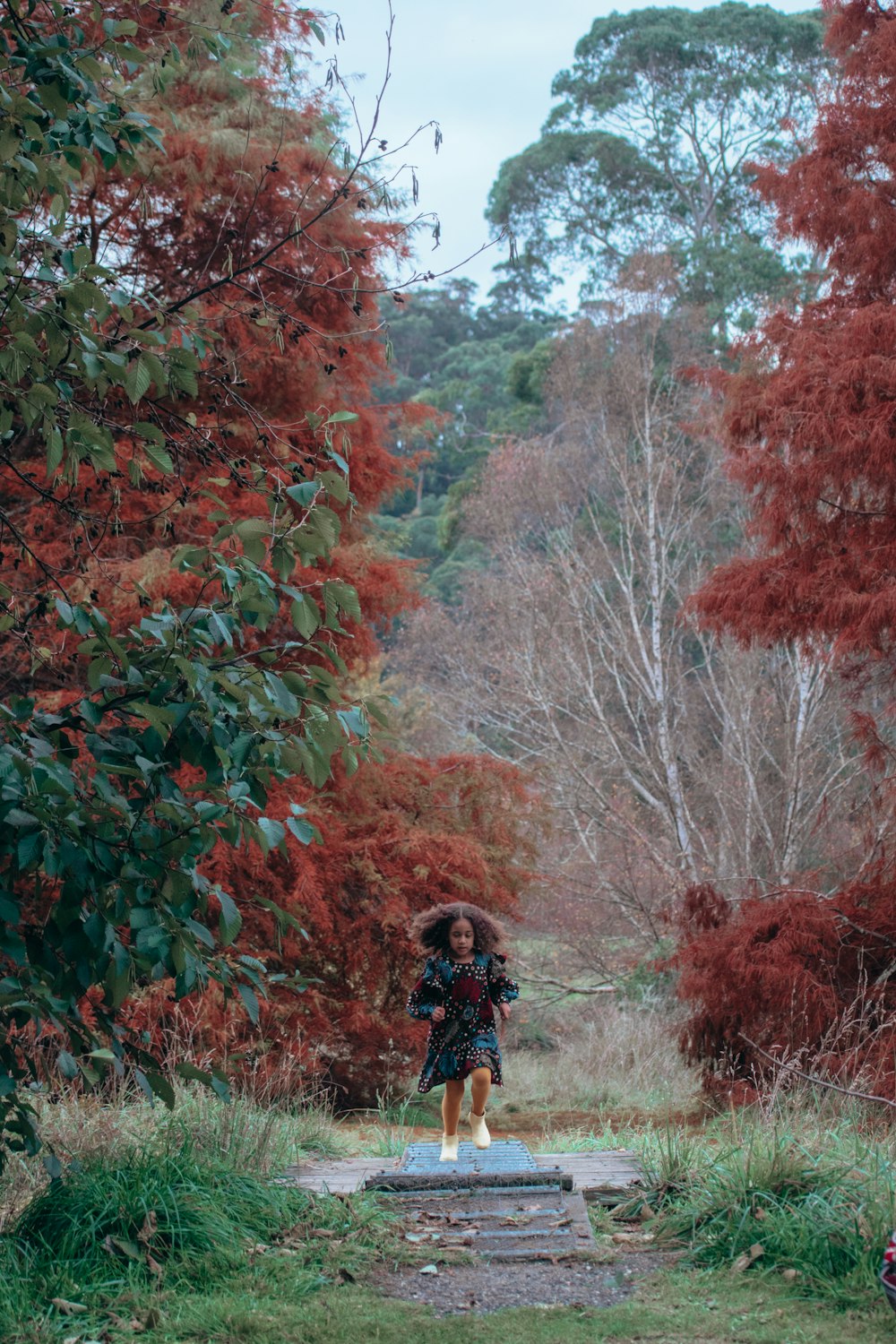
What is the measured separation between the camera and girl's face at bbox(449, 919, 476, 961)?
678 cm

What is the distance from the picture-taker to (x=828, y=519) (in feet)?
28.1

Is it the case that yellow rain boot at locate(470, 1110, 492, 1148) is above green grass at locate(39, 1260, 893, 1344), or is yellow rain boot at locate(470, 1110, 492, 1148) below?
below

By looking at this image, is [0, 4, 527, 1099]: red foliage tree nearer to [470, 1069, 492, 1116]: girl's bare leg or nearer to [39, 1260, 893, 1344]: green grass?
[470, 1069, 492, 1116]: girl's bare leg

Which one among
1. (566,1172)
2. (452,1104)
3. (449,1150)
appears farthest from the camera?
(452,1104)

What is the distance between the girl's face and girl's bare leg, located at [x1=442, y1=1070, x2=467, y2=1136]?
26.2 inches

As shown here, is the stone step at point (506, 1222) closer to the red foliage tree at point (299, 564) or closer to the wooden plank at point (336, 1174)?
the wooden plank at point (336, 1174)

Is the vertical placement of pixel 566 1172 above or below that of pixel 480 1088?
below

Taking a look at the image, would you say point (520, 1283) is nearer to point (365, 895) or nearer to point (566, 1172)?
point (566, 1172)

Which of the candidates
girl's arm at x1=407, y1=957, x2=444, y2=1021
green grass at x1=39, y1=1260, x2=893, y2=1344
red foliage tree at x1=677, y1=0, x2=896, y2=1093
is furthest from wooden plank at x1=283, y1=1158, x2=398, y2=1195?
red foliage tree at x1=677, y1=0, x2=896, y2=1093

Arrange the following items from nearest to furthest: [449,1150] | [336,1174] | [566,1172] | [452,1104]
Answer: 1. [566,1172]
2. [336,1174]
3. [449,1150]
4. [452,1104]

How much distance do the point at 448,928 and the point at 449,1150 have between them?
1.12m

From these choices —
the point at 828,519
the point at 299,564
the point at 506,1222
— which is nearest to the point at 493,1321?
the point at 506,1222

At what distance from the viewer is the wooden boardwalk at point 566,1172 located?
18.0 ft

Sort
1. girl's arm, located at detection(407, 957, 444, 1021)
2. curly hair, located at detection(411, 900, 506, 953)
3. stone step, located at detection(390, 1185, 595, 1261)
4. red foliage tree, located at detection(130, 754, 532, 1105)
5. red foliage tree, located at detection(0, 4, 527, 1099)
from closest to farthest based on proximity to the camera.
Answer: stone step, located at detection(390, 1185, 595, 1261) → girl's arm, located at detection(407, 957, 444, 1021) → curly hair, located at detection(411, 900, 506, 953) → red foliage tree, located at detection(0, 4, 527, 1099) → red foliage tree, located at detection(130, 754, 532, 1105)
